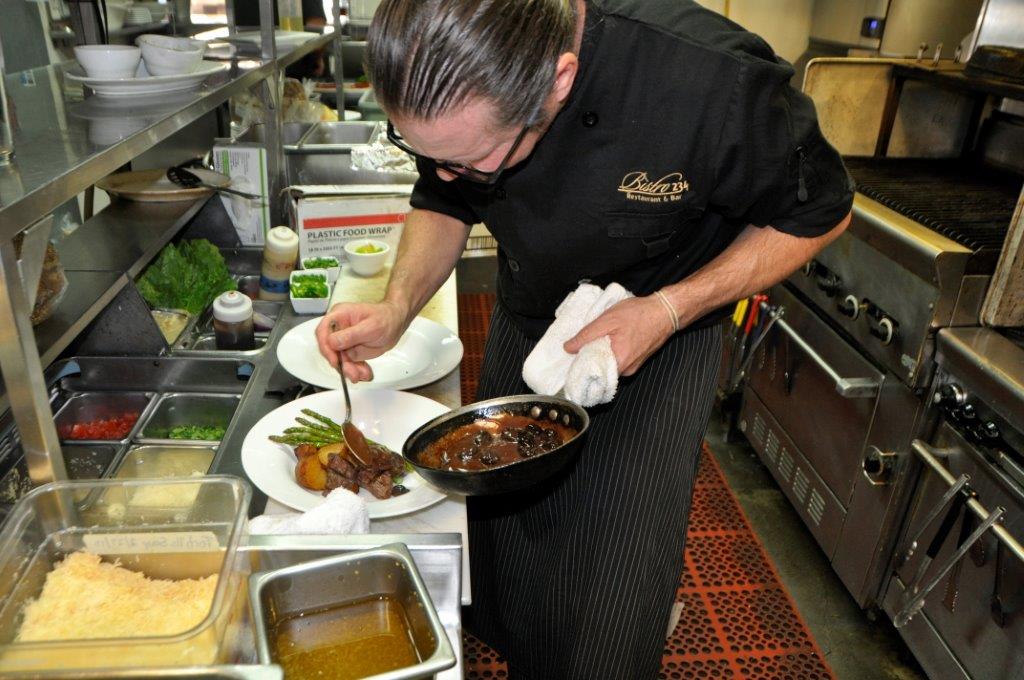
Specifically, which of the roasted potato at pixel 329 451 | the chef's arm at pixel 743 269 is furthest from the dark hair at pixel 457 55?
the roasted potato at pixel 329 451

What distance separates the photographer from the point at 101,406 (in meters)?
1.99

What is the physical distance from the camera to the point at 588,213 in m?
1.50

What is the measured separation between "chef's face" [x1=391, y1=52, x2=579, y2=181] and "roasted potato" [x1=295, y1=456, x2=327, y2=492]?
594 millimetres

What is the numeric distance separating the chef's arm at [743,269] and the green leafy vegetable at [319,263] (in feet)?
4.30

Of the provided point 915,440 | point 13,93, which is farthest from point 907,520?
point 13,93

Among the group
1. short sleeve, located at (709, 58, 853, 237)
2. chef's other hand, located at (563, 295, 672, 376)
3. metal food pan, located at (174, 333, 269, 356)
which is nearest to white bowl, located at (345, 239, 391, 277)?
metal food pan, located at (174, 333, 269, 356)

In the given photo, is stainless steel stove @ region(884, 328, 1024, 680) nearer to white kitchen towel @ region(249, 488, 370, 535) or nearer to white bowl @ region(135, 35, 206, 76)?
white kitchen towel @ region(249, 488, 370, 535)

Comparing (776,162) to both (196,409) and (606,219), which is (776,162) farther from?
(196,409)

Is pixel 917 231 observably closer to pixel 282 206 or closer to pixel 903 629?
pixel 903 629

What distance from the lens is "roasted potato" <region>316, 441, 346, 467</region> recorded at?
1.49 meters

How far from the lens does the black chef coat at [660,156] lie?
1.40 metres

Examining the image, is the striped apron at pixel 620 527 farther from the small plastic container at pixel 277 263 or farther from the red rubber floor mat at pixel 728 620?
the small plastic container at pixel 277 263

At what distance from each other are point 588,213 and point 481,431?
461 millimetres

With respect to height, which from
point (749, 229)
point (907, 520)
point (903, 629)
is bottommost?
point (903, 629)
